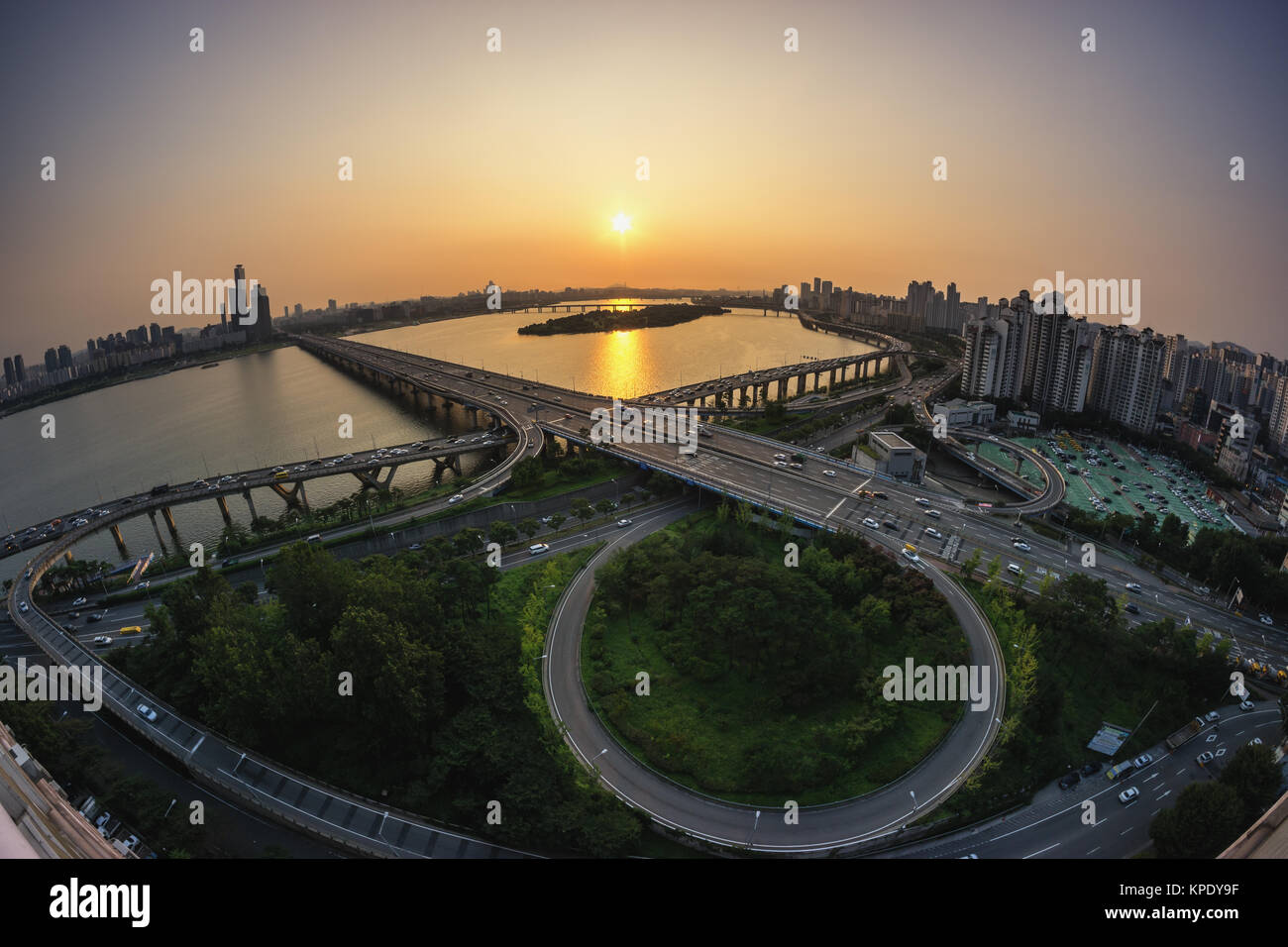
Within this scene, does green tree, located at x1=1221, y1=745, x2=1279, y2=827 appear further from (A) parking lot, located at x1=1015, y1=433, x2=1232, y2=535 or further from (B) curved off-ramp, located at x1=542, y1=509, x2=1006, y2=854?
(A) parking lot, located at x1=1015, y1=433, x2=1232, y2=535

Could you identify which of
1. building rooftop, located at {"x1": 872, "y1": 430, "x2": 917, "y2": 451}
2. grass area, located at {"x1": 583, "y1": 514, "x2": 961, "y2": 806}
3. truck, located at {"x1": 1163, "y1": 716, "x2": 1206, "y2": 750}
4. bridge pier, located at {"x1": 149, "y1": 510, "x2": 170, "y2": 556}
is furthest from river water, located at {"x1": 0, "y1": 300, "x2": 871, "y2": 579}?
truck, located at {"x1": 1163, "y1": 716, "x2": 1206, "y2": 750}

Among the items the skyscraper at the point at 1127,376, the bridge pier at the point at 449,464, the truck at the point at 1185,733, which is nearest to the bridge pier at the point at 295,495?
the bridge pier at the point at 449,464

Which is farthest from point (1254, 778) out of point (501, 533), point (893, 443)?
point (501, 533)

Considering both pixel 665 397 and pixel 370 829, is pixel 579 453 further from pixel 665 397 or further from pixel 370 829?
pixel 370 829

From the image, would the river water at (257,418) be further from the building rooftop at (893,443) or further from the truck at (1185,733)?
the truck at (1185,733)

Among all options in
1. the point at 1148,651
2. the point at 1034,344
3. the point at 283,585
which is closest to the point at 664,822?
the point at 283,585

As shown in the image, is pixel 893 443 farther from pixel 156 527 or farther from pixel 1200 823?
pixel 156 527
